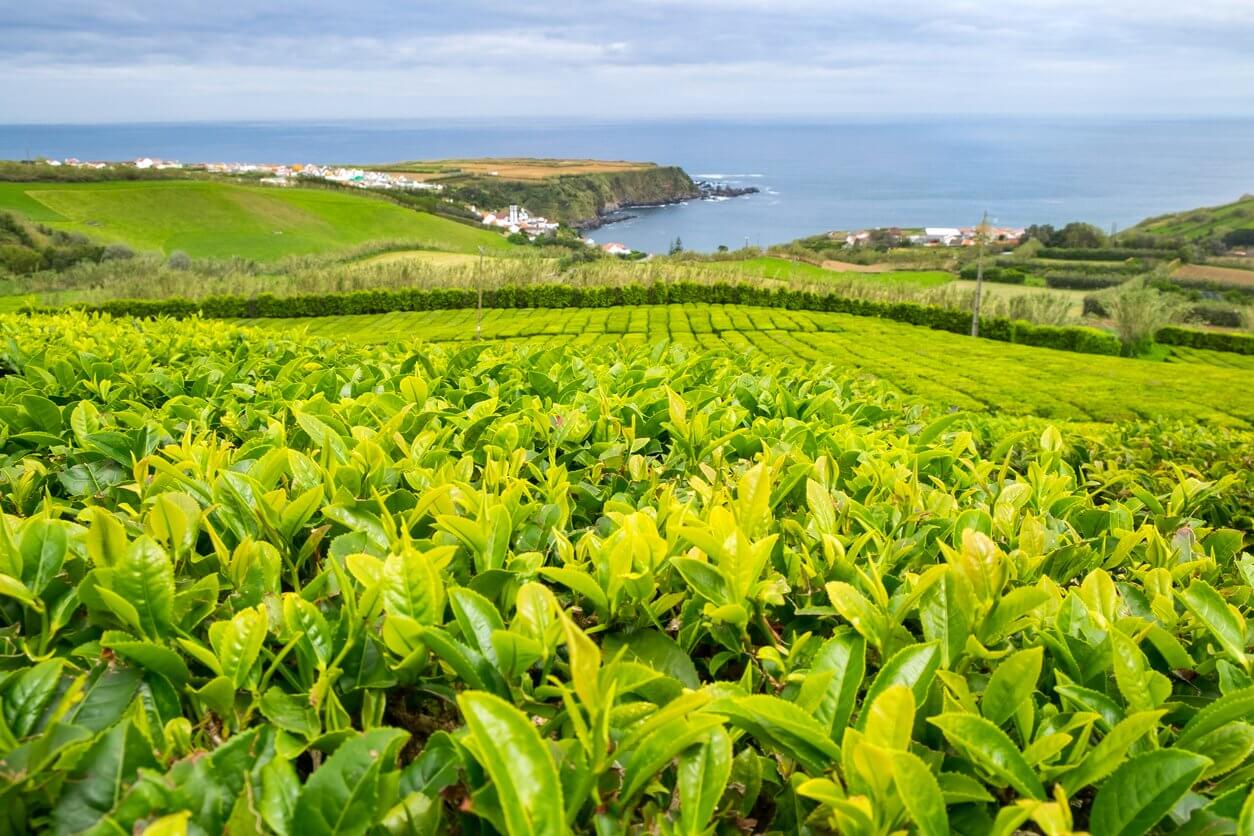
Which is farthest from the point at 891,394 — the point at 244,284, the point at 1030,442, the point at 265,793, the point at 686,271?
the point at 244,284

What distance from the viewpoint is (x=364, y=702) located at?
3.23 ft

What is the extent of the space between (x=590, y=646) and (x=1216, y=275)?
8214cm

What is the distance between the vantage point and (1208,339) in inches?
1325

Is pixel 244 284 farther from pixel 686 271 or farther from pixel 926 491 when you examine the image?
pixel 926 491

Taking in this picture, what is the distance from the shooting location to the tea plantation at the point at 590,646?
31.0 inches

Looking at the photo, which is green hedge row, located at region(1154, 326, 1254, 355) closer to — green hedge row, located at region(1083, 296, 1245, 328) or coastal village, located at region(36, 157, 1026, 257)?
green hedge row, located at region(1083, 296, 1245, 328)

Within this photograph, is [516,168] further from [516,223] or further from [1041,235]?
[1041,235]

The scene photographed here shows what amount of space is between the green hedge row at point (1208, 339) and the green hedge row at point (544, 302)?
698 cm

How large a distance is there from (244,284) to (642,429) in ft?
137

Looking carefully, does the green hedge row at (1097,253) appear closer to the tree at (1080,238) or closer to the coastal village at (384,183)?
the tree at (1080,238)

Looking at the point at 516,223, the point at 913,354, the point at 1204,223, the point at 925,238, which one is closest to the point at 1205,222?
the point at 1204,223

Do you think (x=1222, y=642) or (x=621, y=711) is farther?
(x=1222, y=642)

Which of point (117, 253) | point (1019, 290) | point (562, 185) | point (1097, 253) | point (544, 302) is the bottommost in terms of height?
point (544, 302)

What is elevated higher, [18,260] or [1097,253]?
[1097,253]
